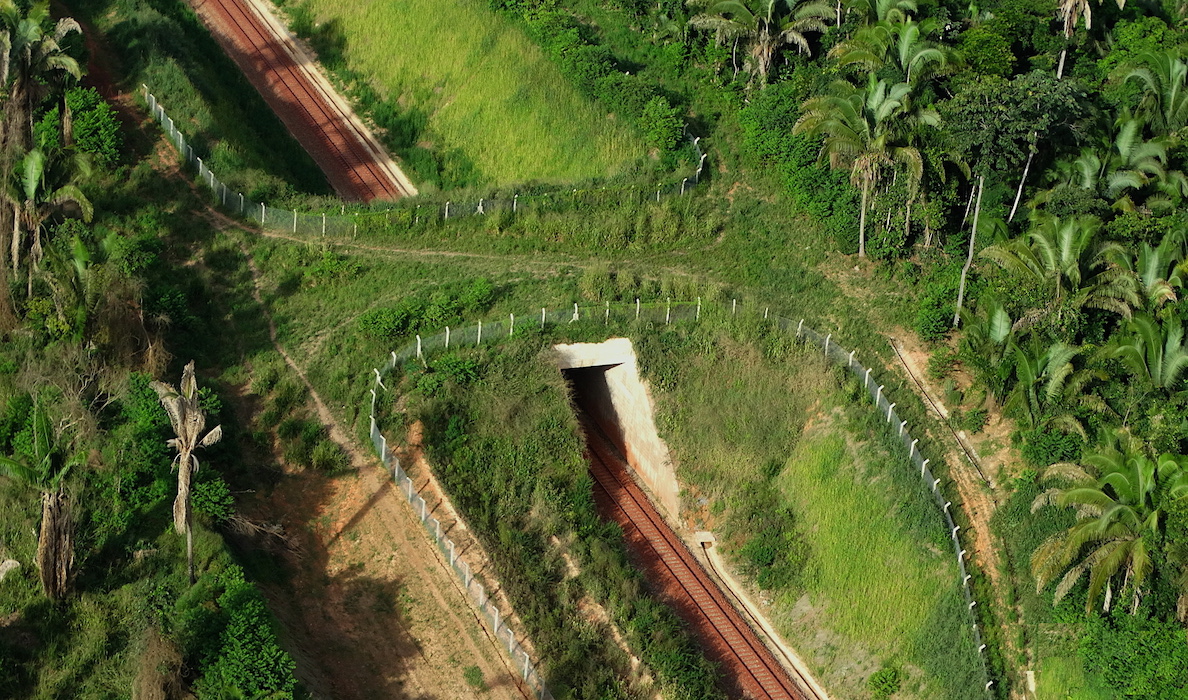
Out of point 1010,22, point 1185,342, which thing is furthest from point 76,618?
point 1010,22

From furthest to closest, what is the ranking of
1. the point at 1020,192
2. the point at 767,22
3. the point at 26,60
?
1. the point at 767,22
2. the point at 1020,192
3. the point at 26,60

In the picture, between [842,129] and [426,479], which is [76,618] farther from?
[842,129]

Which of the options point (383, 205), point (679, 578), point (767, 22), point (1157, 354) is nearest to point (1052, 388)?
point (1157, 354)

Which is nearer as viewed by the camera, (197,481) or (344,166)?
(197,481)

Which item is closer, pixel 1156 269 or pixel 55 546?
pixel 55 546

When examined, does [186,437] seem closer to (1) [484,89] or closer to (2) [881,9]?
(1) [484,89]

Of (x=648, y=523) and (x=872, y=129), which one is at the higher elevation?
(x=872, y=129)

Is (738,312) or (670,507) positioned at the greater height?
(738,312)

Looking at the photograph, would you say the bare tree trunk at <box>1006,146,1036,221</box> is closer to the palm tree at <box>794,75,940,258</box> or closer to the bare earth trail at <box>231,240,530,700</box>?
the palm tree at <box>794,75,940,258</box>
